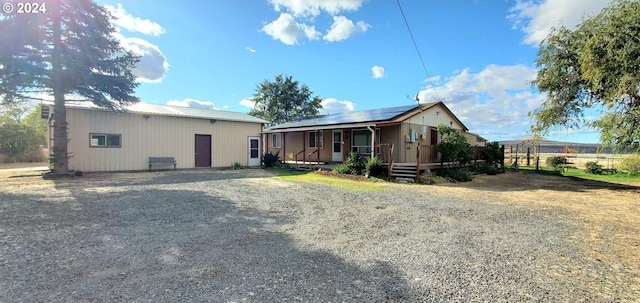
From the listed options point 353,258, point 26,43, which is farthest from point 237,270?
point 26,43

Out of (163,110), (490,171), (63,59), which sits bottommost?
(490,171)

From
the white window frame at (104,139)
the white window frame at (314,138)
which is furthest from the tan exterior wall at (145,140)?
the white window frame at (314,138)

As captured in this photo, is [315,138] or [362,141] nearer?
[362,141]

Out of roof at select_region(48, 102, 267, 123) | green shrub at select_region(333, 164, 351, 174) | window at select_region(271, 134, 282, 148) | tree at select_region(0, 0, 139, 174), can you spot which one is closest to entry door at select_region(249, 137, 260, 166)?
roof at select_region(48, 102, 267, 123)

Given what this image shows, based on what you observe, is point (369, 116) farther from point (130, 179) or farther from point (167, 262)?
point (167, 262)

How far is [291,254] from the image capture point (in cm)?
400

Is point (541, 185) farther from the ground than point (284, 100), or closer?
closer

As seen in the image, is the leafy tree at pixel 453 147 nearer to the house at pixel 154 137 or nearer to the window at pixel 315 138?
the window at pixel 315 138

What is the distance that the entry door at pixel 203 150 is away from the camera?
1689 centimetres

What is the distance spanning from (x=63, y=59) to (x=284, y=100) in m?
23.1

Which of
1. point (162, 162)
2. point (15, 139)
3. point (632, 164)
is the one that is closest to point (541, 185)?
point (632, 164)

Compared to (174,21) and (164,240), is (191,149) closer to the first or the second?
(174,21)

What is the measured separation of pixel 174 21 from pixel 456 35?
488 inches

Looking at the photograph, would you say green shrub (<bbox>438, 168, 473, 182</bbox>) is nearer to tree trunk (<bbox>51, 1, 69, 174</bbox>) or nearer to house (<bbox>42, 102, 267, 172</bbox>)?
house (<bbox>42, 102, 267, 172</bbox>)
